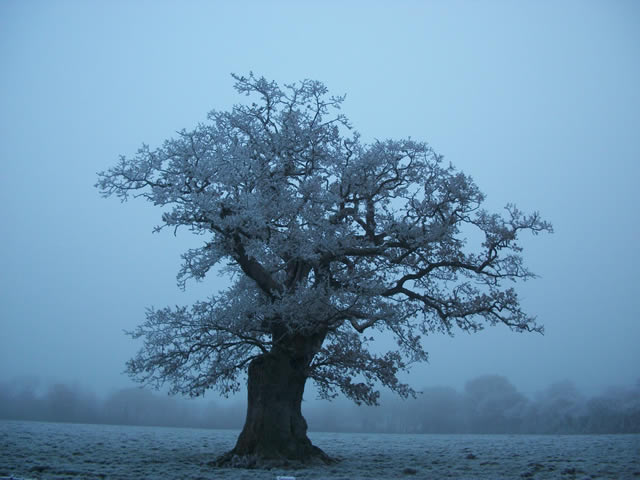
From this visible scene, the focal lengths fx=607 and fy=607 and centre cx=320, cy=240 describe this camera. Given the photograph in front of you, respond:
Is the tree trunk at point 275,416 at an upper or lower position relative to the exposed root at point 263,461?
upper

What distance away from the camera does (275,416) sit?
18.2 metres

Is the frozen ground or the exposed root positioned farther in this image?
the exposed root

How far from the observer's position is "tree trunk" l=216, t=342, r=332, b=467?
17656 mm

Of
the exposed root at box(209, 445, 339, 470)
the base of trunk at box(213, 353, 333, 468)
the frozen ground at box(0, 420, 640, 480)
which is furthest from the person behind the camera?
the base of trunk at box(213, 353, 333, 468)

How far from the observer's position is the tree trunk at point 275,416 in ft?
57.9

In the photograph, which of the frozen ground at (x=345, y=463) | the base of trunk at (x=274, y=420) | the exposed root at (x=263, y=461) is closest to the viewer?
the frozen ground at (x=345, y=463)

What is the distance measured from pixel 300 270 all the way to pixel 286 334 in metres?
2.26

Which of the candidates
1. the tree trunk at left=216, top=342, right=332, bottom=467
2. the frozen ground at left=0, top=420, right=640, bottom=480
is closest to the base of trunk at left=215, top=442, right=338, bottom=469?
the tree trunk at left=216, top=342, right=332, bottom=467

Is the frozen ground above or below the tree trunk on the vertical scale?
below

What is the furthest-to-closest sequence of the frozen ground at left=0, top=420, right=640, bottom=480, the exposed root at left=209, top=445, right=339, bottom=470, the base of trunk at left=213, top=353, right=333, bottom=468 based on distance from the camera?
the base of trunk at left=213, top=353, right=333, bottom=468 < the exposed root at left=209, top=445, right=339, bottom=470 < the frozen ground at left=0, top=420, right=640, bottom=480

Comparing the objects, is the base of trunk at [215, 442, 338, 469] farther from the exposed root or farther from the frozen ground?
the frozen ground

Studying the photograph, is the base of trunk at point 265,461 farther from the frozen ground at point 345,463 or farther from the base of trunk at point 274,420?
the frozen ground at point 345,463

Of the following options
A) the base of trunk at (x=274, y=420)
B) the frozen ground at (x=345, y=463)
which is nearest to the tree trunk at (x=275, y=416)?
the base of trunk at (x=274, y=420)

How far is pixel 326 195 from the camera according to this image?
1877 cm
